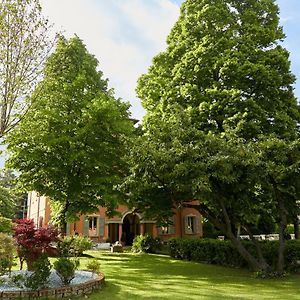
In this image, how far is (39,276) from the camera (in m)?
9.98

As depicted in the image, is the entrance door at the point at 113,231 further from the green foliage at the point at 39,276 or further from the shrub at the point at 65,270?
the green foliage at the point at 39,276

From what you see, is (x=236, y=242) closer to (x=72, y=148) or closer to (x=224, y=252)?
(x=224, y=252)

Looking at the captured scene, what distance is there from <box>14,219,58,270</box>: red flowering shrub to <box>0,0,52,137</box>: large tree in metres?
3.93

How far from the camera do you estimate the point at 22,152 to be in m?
18.7

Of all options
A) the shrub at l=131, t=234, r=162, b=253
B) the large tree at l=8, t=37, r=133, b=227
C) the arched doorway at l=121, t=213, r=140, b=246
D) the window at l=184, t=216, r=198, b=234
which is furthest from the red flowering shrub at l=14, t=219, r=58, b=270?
the window at l=184, t=216, r=198, b=234

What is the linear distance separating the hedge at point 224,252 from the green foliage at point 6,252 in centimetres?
1139

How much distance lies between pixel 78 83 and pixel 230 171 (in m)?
10.3

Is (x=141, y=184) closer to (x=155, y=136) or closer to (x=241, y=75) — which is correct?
(x=155, y=136)

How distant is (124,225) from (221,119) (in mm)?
22234

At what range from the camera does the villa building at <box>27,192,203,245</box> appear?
106 feet

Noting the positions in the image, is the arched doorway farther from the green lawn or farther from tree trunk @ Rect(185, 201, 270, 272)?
tree trunk @ Rect(185, 201, 270, 272)

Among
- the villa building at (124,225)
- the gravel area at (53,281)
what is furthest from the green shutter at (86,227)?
the gravel area at (53,281)

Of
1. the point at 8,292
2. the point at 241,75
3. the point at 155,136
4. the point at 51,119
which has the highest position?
the point at 241,75

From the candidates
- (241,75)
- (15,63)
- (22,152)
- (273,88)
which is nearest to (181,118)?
(241,75)
